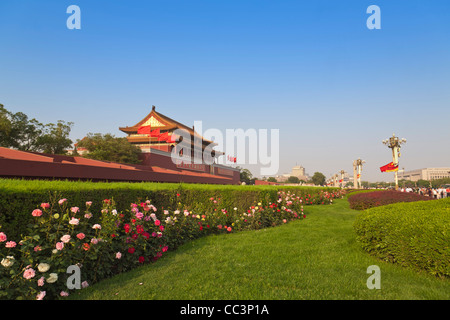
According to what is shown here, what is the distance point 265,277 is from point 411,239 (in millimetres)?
2247

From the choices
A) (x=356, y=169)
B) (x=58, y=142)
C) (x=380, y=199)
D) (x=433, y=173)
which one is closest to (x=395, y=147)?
(x=380, y=199)

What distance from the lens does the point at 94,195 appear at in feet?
13.9

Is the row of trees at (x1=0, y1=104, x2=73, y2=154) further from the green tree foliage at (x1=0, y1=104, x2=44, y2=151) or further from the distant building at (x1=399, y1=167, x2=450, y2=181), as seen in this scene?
the distant building at (x1=399, y1=167, x2=450, y2=181)

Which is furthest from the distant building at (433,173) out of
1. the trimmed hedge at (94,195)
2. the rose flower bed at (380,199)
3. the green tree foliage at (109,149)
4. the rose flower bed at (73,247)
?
the rose flower bed at (73,247)

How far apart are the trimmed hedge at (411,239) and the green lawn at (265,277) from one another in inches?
6.3

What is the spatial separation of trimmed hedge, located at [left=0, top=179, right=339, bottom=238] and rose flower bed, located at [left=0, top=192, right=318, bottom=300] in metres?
0.12

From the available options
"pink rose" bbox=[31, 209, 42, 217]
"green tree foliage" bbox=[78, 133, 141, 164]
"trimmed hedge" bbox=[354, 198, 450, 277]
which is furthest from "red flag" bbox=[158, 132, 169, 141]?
"trimmed hedge" bbox=[354, 198, 450, 277]

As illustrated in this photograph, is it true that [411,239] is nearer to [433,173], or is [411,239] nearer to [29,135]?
[29,135]

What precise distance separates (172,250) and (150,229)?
26.2 inches

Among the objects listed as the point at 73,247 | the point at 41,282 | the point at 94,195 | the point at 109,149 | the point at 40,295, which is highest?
the point at 109,149

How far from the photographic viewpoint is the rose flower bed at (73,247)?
9.46 ft

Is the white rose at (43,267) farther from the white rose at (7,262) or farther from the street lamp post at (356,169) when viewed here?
the street lamp post at (356,169)

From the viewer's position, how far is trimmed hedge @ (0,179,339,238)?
3.29 meters
